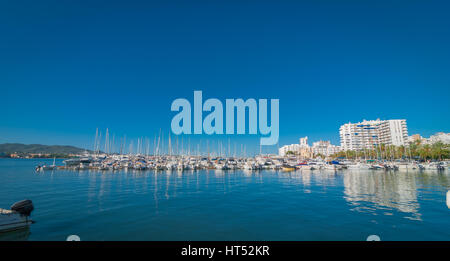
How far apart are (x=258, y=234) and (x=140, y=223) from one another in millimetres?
5515

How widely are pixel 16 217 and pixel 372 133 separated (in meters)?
161

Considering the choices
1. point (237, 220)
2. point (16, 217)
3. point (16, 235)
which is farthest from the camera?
point (237, 220)

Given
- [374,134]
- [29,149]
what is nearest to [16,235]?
[374,134]

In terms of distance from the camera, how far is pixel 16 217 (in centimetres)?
Answer: 775

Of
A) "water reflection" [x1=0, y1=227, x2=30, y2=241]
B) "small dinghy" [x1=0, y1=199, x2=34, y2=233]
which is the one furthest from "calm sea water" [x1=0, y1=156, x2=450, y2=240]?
"small dinghy" [x1=0, y1=199, x2=34, y2=233]

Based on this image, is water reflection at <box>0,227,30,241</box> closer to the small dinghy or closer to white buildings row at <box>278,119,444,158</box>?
the small dinghy

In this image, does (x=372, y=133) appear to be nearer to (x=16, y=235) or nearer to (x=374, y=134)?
(x=374, y=134)

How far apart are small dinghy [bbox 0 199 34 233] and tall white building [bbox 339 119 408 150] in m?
140

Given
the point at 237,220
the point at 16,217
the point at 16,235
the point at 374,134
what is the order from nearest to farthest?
the point at 16,235, the point at 16,217, the point at 237,220, the point at 374,134

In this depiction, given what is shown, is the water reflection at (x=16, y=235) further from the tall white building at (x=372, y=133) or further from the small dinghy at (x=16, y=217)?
the tall white building at (x=372, y=133)

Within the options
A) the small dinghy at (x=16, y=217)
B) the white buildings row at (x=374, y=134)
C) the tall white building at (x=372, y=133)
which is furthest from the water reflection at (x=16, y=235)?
the tall white building at (x=372, y=133)

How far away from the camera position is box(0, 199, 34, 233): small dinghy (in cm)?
737

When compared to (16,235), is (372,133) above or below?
above
